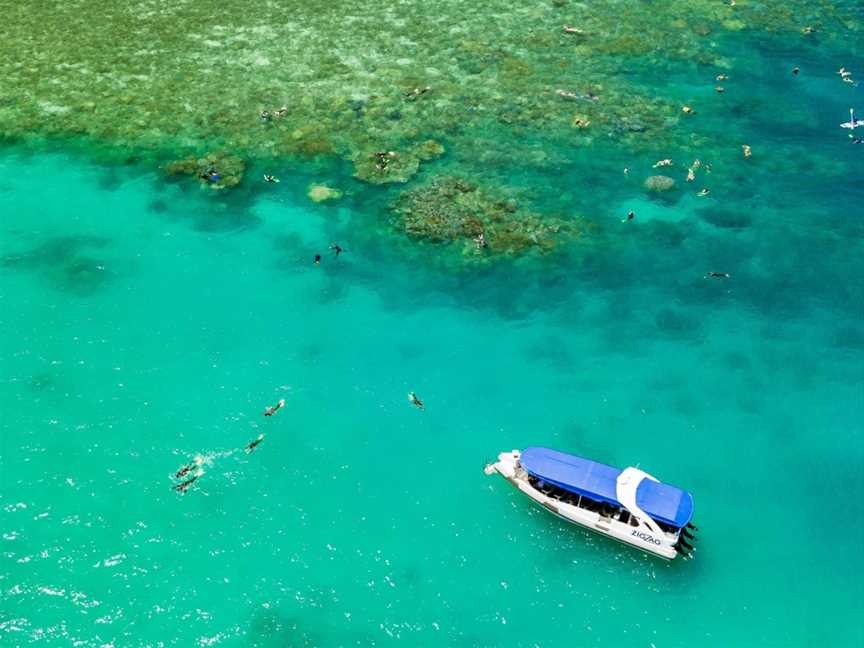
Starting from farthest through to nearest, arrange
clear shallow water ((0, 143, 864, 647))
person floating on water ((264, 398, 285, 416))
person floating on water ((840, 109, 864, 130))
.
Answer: person floating on water ((840, 109, 864, 130)) < person floating on water ((264, 398, 285, 416)) < clear shallow water ((0, 143, 864, 647))

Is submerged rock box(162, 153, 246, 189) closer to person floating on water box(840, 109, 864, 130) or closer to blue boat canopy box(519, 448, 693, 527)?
blue boat canopy box(519, 448, 693, 527)

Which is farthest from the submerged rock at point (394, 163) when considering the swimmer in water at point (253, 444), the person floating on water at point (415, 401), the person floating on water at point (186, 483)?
the person floating on water at point (186, 483)

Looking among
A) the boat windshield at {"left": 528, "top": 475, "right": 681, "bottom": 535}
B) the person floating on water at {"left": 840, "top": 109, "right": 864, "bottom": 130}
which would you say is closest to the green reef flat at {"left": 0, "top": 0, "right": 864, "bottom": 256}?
the person floating on water at {"left": 840, "top": 109, "right": 864, "bottom": 130}

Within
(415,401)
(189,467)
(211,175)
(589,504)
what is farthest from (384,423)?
(211,175)

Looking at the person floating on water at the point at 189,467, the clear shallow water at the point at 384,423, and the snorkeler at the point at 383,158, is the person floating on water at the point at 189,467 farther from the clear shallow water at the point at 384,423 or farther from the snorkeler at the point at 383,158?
the snorkeler at the point at 383,158

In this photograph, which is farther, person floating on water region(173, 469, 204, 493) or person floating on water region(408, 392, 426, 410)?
person floating on water region(408, 392, 426, 410)

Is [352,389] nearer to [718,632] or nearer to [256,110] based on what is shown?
[718,632]
